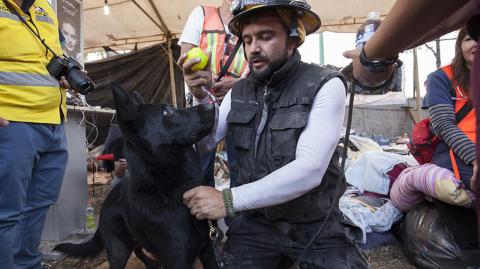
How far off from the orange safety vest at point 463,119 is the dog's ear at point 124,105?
2269 millimetres

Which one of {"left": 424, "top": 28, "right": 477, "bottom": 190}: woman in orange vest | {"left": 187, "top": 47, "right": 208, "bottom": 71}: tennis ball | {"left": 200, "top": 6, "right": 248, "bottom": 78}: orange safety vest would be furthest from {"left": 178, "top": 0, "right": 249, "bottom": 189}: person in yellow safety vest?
{"left": 424, "top": 28, "right": 477, "bottom": 190}: woman in orange vest

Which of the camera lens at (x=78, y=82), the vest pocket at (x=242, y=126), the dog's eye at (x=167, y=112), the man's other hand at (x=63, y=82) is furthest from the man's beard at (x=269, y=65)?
the man's other hand at (x=63, y=82)

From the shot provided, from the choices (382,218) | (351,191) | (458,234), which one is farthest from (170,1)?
(458,234)

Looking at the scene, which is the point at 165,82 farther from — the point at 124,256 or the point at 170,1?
the point at 124,256

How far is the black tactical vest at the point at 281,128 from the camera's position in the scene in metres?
1.73

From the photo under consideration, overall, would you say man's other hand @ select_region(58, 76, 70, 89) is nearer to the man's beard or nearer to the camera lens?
the camera lens

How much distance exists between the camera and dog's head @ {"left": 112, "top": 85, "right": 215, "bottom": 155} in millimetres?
1883

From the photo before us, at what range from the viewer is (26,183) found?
2174mm

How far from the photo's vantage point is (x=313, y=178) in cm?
160

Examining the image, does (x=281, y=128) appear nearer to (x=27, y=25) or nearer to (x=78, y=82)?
(x=78, y=82)

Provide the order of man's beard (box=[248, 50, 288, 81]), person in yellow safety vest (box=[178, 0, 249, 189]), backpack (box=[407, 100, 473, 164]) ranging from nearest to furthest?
man's beard (box=[248, 50, 288, 81])
person in yellow safety vest (box=[178, 0, 249, 189])
backpack (box=[407, 100, 473, 164])

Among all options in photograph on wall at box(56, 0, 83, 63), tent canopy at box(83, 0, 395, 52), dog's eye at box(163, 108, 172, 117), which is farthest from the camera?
tent canopy at box(83, 0, 395, 52)

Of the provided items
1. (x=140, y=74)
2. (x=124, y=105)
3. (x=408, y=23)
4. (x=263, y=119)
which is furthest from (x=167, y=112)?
(x=140, y=74)

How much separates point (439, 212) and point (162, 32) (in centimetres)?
735
